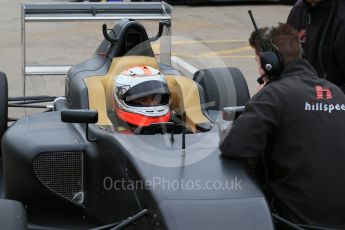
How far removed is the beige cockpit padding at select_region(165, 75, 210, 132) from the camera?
4645 mm

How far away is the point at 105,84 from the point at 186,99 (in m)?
0.61

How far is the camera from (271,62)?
346 centimetres

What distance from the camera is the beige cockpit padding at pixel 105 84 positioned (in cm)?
468

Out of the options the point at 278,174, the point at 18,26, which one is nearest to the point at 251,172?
the point at 278,174

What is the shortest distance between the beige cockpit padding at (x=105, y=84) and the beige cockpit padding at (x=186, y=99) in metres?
0.24

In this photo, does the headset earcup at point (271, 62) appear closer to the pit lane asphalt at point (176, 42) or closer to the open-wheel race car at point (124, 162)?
the open-wheel race car at point (124, 162)

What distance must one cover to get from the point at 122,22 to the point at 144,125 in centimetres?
126

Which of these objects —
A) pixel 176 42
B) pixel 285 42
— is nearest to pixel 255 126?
pixel 285 42

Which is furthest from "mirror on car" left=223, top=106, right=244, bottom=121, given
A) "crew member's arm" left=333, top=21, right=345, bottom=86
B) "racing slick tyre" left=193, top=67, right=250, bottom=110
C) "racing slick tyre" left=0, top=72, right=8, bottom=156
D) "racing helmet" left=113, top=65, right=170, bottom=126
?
"racing slick tyre" left=0, top=72, right=8, bottom=156

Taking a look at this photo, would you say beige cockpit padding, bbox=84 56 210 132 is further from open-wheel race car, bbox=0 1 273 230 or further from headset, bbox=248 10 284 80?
headset, bbox=248 10 284 80

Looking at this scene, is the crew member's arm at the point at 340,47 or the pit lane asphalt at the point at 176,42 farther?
the pit lane asphalt at the point at 176,42

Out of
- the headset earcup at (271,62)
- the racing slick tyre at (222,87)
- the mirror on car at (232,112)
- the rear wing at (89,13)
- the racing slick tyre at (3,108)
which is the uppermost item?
the headset earcup at (271,62)

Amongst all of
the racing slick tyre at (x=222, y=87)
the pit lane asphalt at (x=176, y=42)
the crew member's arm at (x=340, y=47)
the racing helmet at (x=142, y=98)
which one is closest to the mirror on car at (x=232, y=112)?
the racing helmet at (x=142, y=98)

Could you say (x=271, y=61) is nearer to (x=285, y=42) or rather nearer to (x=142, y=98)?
(x=285, y=42)
